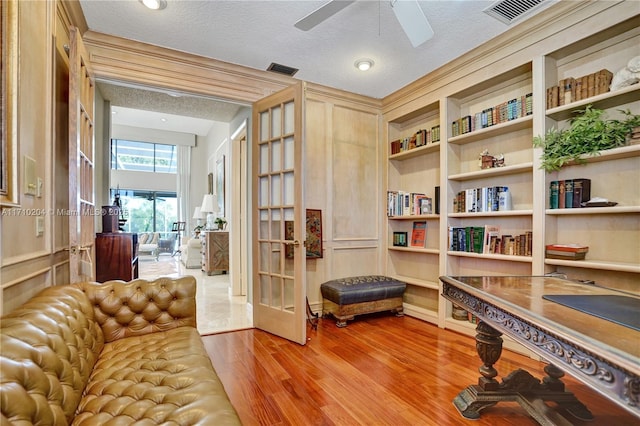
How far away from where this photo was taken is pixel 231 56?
3.06m

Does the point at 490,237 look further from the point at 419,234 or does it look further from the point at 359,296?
the point at 359,296

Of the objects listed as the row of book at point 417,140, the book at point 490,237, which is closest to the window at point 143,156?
the row of book at point 417,140

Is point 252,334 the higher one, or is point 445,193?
point 445,193

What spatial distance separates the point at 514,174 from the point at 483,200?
36 cm

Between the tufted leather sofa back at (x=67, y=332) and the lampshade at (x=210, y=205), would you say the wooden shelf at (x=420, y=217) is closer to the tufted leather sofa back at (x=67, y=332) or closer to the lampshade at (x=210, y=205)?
the tufted leather sofa back at (x=67, y=332)

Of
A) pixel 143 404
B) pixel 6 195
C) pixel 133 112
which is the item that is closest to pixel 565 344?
pixel 143 404

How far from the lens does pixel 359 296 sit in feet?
11.3

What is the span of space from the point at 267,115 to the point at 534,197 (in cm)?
264

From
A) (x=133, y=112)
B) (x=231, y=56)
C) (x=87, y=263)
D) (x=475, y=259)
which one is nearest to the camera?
(x=87, y=263)

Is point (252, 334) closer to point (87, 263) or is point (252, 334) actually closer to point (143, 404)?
point (87, 263)

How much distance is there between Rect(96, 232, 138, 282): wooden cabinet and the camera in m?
2.82

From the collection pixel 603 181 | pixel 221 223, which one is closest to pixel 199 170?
pixel 221 223

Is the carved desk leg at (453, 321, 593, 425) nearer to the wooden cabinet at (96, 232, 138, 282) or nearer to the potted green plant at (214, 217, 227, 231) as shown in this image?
the wooden cabinet at (96, 232, 138, 282)

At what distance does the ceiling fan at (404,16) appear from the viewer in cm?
192
